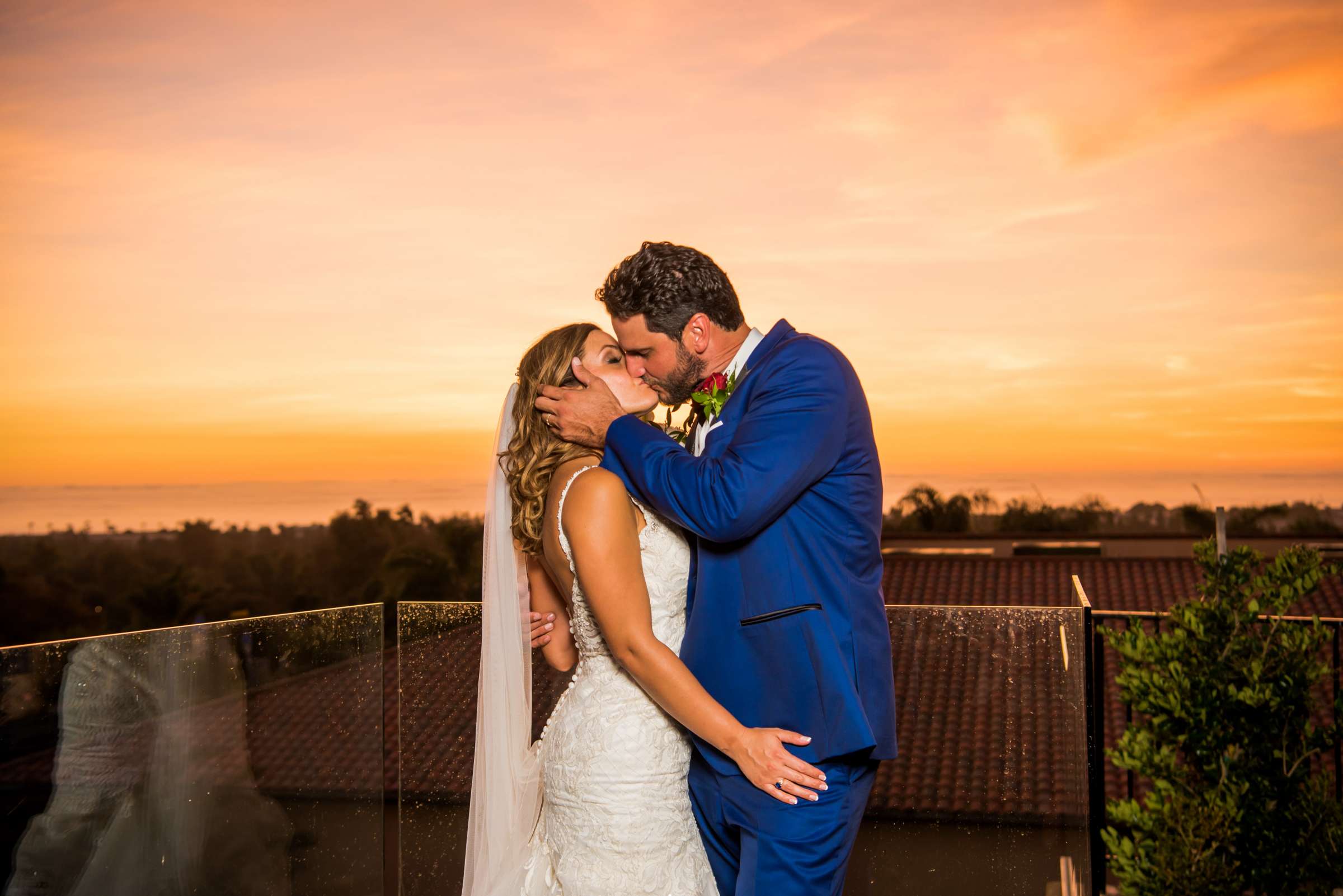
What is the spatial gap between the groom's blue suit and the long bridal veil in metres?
0.57

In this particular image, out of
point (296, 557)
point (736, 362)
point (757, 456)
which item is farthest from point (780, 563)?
point (296, 557)

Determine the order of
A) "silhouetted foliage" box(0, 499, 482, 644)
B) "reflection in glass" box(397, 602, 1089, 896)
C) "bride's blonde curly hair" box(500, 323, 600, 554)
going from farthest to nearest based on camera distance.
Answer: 1. "silhouetted foliage" box(0, 499, 482, 644)
2. "reflection in glass" box(397, 602, 1089, 896)
3. "bride's blonde curly hair" box(500, 323, 600, 554)

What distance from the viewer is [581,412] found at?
2.17 metres

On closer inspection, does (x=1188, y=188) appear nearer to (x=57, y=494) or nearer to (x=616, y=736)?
(x=616, y=736)

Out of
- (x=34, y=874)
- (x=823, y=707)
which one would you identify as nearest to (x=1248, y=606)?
(x=823, y=707)

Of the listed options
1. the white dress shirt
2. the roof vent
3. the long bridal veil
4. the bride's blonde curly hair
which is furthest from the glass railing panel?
the roof vent

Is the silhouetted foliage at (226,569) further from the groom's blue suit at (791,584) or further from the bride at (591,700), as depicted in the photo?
the groom's blue suit at (791,584)

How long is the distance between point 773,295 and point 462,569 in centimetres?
2148

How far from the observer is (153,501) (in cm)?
4338

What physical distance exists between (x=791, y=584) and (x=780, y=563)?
0.04 meters

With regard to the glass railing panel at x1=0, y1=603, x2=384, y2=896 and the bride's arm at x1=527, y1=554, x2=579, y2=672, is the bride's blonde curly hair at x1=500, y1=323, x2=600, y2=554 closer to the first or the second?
the bride's arm at x1=527, y1=554, x2=579, y2=672

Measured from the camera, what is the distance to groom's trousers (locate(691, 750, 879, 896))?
1.97 m

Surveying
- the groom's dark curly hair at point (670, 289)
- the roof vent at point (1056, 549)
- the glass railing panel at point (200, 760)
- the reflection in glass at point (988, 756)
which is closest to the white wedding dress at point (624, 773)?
the groom's dark curly hair at point (670, 289)

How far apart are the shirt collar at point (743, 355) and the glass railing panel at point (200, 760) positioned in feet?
4.48
